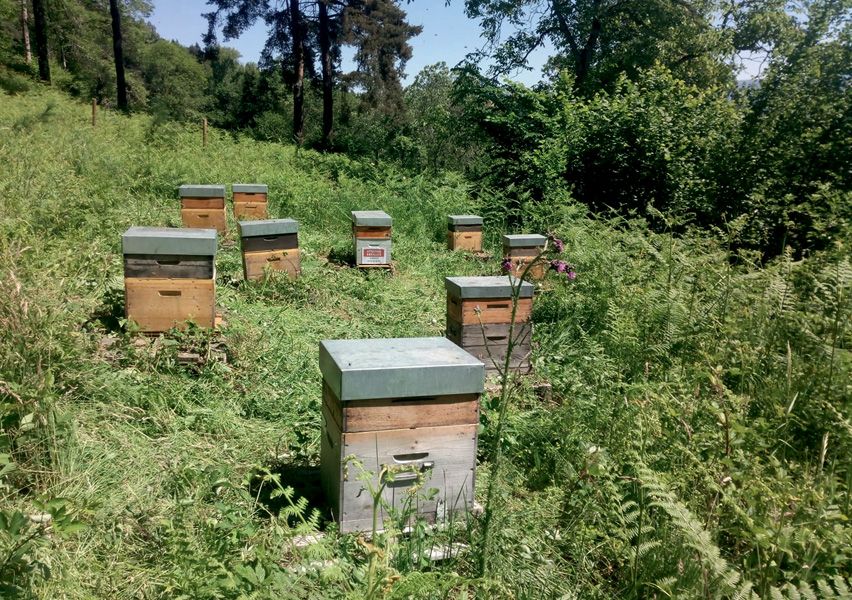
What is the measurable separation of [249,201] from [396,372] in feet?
24.7

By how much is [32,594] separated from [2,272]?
2.12 metres

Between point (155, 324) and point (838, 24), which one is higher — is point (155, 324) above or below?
below

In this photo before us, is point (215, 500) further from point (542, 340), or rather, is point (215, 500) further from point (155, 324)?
point (542, 340)

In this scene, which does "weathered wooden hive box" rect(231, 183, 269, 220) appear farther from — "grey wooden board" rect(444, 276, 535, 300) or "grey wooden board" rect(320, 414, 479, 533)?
"grey wooden board" rect(320, 414, 479, 533)

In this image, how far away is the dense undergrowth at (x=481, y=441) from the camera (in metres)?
1.98

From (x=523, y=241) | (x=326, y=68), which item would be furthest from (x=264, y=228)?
(x=326, y=68)

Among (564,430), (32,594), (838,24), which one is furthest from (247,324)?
(838,24)

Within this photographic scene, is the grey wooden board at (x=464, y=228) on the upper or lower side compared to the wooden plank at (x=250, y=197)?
lower

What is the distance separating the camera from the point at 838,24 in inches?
371

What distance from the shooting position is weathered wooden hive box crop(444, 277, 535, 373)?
4.63 meters

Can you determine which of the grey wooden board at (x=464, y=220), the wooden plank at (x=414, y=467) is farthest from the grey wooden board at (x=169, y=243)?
the grey wooden board at (x=464, y=220)

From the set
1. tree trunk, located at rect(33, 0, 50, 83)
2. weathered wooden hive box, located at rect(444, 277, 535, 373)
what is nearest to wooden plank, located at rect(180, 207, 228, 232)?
weathered wooden hive box, located at rect(444, 277, 535, 373)

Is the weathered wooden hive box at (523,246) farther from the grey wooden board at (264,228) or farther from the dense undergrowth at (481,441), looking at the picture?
the grey wooden board at (264,228)

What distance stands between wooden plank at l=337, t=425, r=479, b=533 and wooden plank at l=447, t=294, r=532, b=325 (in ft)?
6.73
